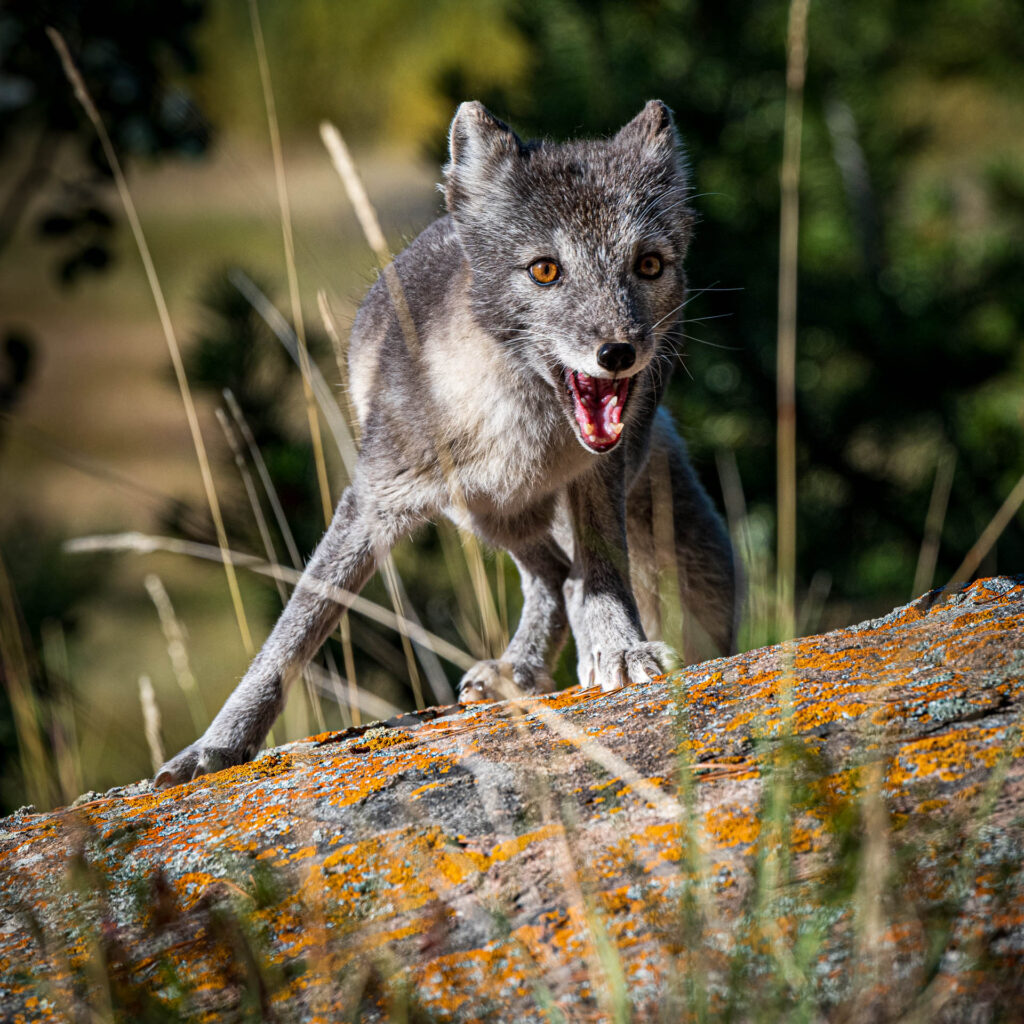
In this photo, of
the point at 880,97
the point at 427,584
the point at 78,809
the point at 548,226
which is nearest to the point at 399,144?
the point at 880,97

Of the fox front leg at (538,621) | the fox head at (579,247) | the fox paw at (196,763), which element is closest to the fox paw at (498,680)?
the fox front leg at (538,621)

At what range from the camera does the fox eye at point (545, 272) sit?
3.04 meters

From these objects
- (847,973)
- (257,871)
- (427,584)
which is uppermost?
(257,871)

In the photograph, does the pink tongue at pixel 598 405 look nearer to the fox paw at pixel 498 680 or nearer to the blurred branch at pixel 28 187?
the fox paw at pixel 498 680

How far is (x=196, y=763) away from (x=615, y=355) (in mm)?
1455

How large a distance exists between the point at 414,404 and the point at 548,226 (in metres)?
0.64

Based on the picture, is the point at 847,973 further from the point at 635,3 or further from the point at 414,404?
the point at 635,3

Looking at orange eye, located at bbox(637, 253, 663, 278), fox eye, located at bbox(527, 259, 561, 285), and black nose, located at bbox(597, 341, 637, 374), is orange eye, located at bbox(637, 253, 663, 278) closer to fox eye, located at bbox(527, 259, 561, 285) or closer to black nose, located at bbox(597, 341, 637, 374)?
fox eye, located at bbox(527, 259, 561, 285)

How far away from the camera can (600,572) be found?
3.24m

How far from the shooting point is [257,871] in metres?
1.69

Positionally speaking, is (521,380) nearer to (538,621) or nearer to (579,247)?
(579,247)

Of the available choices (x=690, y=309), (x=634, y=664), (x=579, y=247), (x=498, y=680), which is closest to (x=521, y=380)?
(x=579, y=247)

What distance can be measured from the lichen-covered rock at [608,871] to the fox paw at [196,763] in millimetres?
429

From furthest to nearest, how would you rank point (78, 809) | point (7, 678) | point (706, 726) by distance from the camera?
point (7, 678), point (78, 809), point (706, 726)
